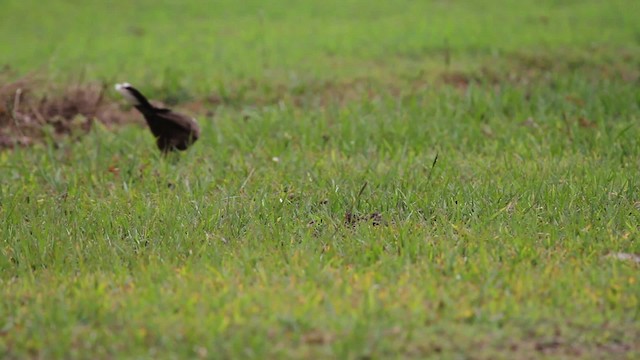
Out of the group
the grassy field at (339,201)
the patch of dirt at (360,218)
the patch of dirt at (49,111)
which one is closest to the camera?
the grassy field at (339,201)

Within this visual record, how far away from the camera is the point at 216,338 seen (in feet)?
10.1

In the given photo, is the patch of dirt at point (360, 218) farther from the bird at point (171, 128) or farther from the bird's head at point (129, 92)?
the bird's head at point (129, 92)

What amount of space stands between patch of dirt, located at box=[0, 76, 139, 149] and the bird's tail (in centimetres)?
83

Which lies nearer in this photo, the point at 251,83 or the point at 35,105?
the point at 35,105

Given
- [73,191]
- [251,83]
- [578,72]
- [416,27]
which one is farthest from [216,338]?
[416,27]

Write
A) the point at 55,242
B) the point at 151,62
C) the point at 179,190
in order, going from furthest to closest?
the point at 151,62
the point at 179,190
the point at 55,242

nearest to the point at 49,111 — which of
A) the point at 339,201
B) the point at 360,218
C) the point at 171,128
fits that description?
the point at 171,128

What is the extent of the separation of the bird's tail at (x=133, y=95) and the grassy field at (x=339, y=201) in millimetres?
321

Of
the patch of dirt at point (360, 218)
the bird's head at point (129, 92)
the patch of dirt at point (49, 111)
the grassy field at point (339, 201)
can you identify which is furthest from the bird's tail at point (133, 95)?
the patch of dirt at point (360, 218)

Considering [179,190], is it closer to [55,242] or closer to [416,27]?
[55,242]

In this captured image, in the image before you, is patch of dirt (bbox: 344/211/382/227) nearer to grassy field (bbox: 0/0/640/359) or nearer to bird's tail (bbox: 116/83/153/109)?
grassy field (bbox: 0/0/640/359)

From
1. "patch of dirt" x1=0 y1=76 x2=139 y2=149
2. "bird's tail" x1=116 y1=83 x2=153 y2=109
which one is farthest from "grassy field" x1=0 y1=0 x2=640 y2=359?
"bird's tail" x1=116 y1=83 x2=153 y2=109

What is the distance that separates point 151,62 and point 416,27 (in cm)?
279

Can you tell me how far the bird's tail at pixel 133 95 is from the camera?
571 centimetres
